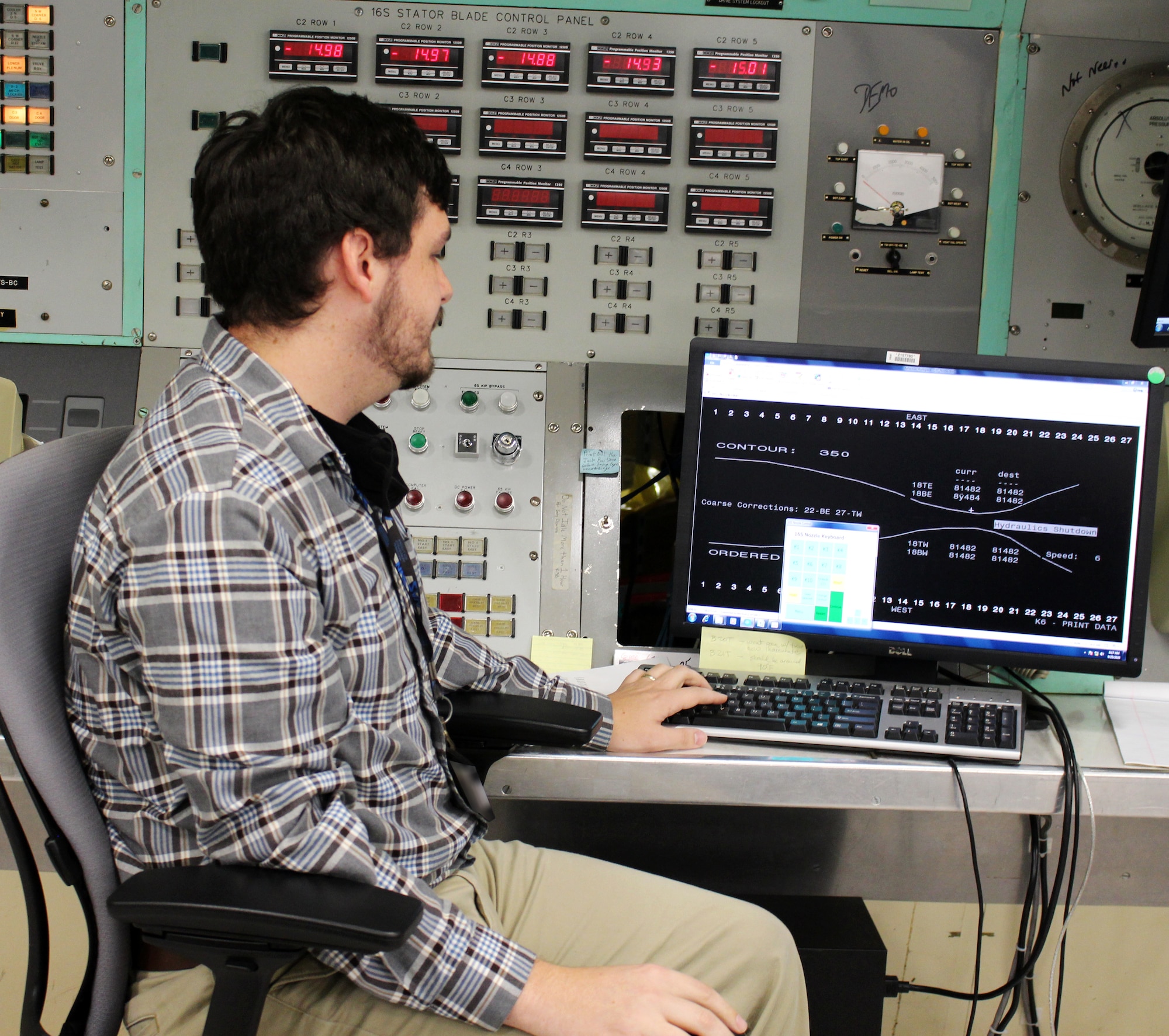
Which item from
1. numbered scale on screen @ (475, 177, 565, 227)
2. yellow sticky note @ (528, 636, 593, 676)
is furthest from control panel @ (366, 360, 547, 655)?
numbered scale on screen @ (475, 177, 565, 227)

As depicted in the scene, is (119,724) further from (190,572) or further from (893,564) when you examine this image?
(893,564)

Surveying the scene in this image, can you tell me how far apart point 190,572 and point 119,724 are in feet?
0.57

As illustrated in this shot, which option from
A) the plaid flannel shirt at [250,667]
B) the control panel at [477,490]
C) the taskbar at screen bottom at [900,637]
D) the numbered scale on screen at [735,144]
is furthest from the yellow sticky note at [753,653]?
the numbered scale on screen at [735,144]

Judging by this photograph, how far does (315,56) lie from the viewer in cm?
167

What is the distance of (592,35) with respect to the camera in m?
1.69

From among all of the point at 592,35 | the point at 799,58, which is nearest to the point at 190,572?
the point at 592,35

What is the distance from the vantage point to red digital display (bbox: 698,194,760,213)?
169 cm

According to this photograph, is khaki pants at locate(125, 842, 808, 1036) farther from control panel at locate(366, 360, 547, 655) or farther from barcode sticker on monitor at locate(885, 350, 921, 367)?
barcode sticker on monitor at locate(885, 350, 921, 367)

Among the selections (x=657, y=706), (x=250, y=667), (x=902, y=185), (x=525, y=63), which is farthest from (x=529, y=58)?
(x=250, y=667)

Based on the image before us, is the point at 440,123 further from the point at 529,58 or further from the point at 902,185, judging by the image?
the point at 902,185

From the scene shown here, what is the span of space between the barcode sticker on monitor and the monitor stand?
430mm

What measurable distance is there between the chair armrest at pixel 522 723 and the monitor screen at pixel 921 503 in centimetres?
32

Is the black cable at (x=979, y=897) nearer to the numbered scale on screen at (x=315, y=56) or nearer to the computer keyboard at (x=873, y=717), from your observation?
the computer keyboard at (x=873, y=717)

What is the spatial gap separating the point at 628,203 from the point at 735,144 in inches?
8.2
